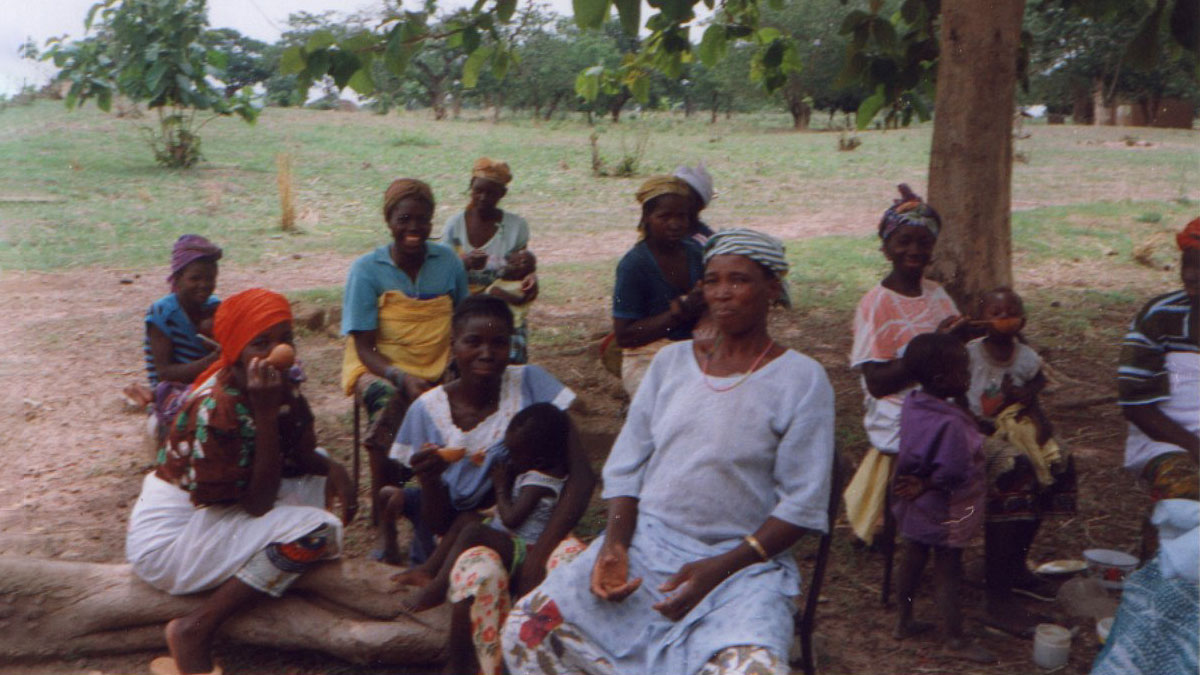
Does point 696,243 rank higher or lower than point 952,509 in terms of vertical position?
higher

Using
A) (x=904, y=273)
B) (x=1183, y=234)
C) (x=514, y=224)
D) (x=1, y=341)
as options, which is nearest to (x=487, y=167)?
(x=514, y=224)

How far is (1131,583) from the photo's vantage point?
2.87 meters

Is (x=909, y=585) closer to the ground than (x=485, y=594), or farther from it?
closer to the ground

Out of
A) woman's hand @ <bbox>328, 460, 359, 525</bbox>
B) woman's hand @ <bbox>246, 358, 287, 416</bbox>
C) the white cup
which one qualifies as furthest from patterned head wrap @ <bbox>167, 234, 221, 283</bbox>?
the white cup

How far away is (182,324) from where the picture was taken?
15.6ft

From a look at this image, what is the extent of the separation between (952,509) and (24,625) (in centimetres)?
301

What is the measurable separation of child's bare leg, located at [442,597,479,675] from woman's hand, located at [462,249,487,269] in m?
2.37

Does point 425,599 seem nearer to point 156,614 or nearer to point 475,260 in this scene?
point 156,614

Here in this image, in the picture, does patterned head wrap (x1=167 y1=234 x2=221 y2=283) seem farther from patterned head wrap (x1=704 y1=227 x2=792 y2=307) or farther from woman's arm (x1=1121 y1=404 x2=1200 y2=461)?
woman's arm (x1=1121 y1=404 x2=1200 y2=461)

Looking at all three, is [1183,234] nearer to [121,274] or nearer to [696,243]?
[696,243]

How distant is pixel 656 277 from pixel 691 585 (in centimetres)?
203

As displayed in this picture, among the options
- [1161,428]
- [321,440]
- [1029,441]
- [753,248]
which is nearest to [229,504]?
[753,248]

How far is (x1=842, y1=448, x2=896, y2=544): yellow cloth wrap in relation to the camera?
158 inches

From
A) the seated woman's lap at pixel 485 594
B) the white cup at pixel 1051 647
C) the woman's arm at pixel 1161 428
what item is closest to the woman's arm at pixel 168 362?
the seated woman's lap at pixel 485 594
